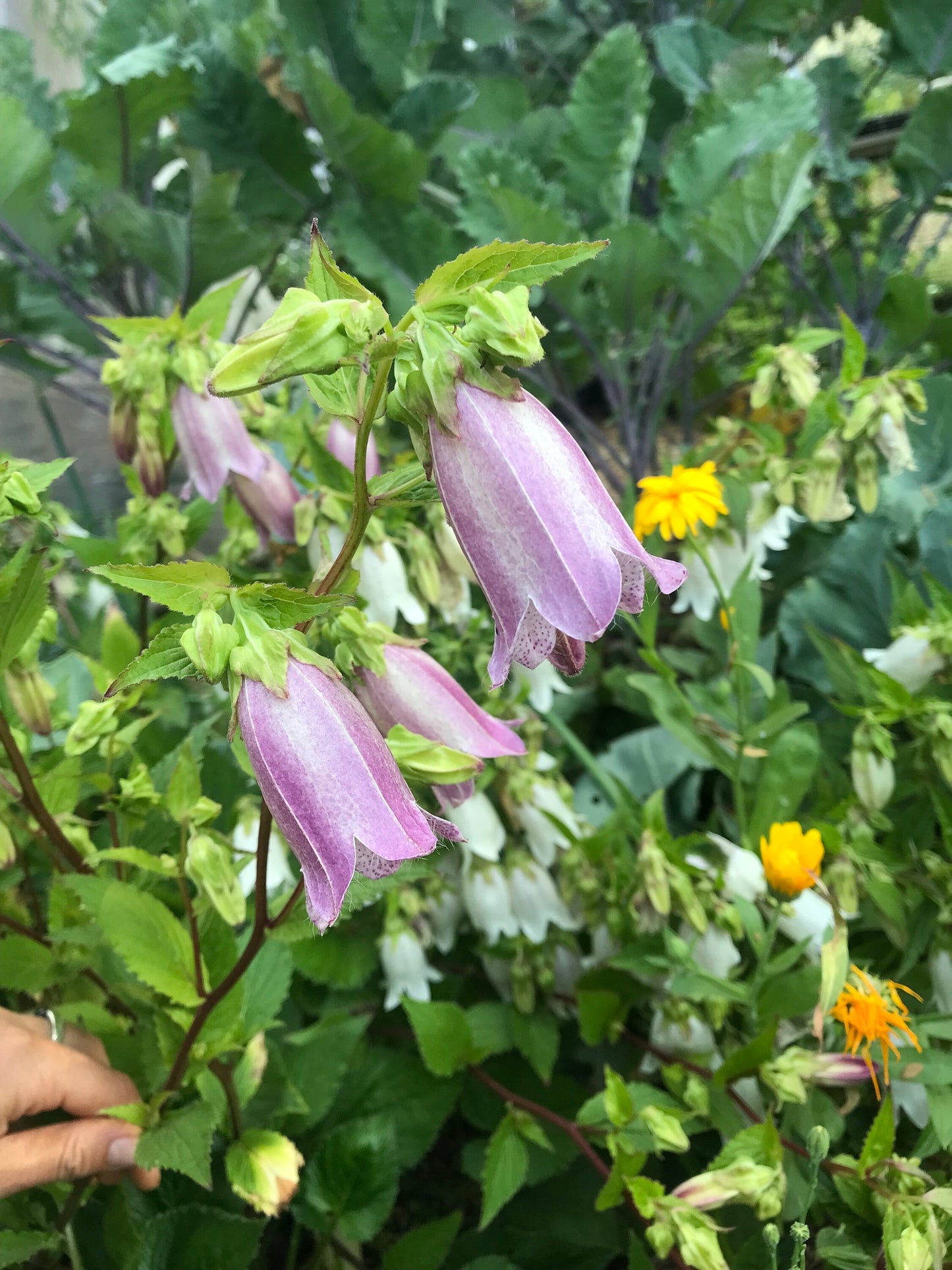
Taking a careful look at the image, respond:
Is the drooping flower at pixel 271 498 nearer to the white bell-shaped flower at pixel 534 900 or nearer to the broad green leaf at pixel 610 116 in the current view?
the white bell-shaped flower at pixel 534 900

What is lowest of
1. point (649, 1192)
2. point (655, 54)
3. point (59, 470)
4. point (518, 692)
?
point (649, 1192)

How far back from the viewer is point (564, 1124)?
0.53 m

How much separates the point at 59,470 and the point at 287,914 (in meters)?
0.23

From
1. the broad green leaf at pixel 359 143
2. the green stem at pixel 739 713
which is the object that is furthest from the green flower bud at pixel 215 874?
the broad green leaf at pixel 359 143

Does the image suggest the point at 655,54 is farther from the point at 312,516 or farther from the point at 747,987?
the point at 747,987

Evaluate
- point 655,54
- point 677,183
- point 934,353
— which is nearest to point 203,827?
point 677,183

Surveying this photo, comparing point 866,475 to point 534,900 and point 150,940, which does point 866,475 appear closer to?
point 534,900

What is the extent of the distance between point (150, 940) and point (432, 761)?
7.7 inches

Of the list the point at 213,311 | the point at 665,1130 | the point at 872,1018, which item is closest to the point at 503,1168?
the point at 665,1130

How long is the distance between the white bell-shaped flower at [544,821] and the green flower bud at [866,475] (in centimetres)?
33

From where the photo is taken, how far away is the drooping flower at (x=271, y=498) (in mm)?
571

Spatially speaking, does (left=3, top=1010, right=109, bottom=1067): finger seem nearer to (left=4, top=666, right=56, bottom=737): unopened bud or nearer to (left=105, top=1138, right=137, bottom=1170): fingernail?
(left=105, top=1138, right=137, bottom=1170): fingernail

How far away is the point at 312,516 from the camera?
1.79ft

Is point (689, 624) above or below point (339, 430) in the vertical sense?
below
